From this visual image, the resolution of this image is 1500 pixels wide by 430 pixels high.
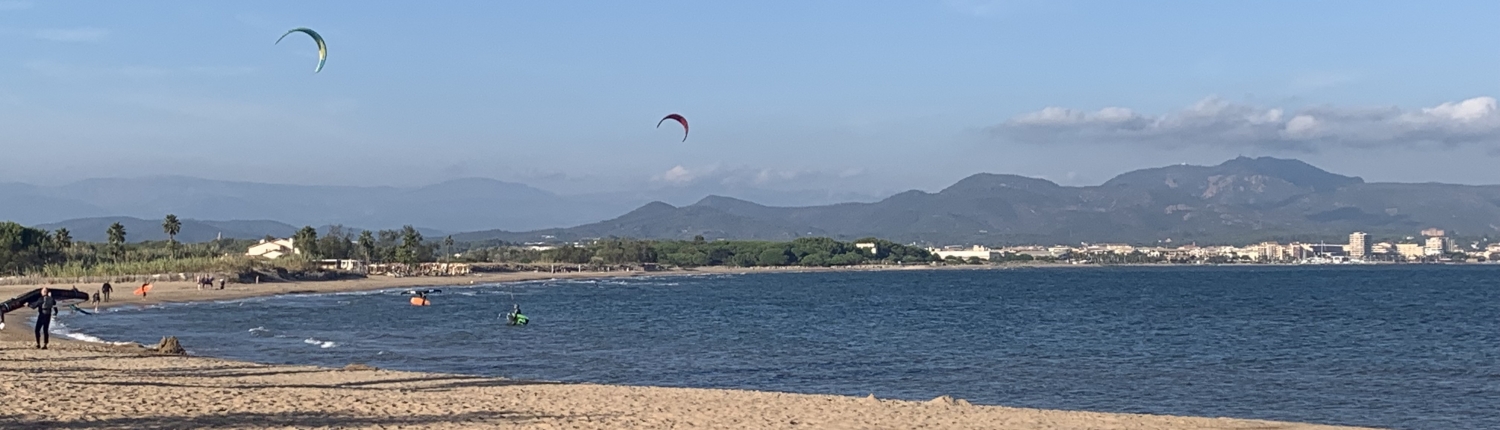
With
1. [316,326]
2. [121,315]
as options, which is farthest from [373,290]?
[316,326]

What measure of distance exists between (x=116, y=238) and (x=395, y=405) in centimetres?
9280

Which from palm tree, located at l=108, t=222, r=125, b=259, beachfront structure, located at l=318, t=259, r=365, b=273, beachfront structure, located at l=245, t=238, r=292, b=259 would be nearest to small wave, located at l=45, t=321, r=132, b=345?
palm tree, located at l=108, t=222, r=125, b=259

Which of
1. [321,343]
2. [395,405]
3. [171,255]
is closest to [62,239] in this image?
[171,255]

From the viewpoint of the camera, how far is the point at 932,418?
18.1 metres

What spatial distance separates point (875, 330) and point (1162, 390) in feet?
66.2

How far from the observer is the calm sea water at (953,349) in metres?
24.6

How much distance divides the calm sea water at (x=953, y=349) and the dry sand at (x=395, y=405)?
3588mm

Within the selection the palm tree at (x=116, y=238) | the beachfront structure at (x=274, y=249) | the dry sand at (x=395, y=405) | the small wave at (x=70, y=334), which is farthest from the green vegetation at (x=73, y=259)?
the dry sand at (x=395, y=405)

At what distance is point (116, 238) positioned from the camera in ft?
331

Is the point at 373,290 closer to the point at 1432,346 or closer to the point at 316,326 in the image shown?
the point at 316,326

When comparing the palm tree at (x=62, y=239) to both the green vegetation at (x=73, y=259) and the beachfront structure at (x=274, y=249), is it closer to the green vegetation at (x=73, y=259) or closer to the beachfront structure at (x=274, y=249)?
the green vegetation at (x=73, y=259)

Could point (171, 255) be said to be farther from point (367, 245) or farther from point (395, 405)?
point (395, 405)

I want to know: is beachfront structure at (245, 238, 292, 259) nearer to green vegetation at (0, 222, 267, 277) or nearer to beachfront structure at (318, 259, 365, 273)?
beachfront structure at (318, 259, 365, 273)

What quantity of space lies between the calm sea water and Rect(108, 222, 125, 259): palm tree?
41900mm
